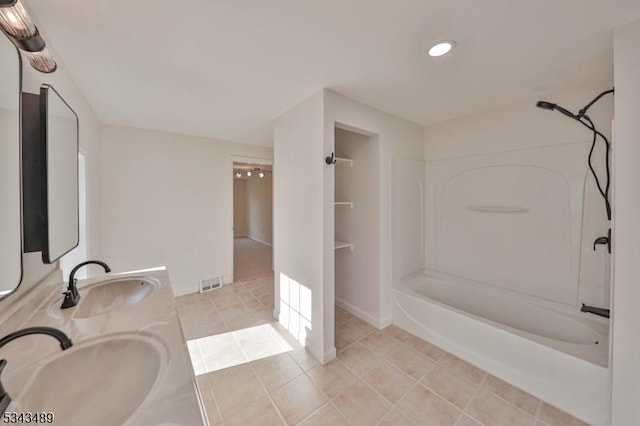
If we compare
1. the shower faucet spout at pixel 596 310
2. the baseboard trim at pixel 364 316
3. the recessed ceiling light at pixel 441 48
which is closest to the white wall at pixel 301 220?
→ the baseboard trim at pixel 364 316

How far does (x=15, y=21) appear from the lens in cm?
88

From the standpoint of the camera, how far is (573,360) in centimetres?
151

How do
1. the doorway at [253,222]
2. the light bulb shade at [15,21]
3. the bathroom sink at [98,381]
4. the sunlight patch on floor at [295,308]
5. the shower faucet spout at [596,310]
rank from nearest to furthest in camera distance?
the bathroom sink at [98,381]
the light bulb shade at [15,21]
the shower faucet spout at [596,310]
the sunlight patch on floor at [295,308]
the doorway at [253,222]

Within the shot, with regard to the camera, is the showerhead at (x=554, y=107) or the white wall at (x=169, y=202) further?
the white wall at (x=169, y=202)

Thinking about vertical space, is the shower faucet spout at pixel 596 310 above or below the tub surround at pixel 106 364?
below

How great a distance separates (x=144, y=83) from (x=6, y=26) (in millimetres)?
1135

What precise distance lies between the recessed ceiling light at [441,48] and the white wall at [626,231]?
889 mm

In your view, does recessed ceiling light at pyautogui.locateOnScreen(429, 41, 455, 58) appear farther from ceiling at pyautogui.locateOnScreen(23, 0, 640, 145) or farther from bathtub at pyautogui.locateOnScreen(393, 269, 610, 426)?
bathtub at pyautogui.locateOnScreen(393, 269, 610, 426)

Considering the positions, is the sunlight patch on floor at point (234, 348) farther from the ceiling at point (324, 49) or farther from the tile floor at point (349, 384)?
the ceiling at point (324, 49)

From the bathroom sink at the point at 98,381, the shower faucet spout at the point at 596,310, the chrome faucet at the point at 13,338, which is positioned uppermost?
the chrome faucet at the point at 13,338

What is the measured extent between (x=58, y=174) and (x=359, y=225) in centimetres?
251

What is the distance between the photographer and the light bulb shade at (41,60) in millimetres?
1042

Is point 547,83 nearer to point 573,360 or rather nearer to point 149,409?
point 573,360

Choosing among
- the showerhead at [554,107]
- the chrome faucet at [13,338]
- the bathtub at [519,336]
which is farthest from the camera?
the showerhead at [554,107]
